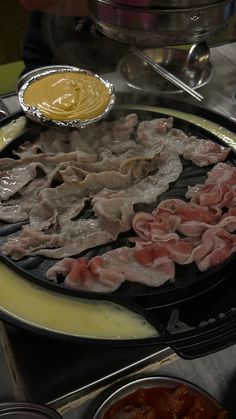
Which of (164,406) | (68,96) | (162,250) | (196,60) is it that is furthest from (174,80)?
(164,406)

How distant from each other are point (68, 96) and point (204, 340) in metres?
1.31

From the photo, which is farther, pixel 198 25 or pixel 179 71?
pixel 179 71

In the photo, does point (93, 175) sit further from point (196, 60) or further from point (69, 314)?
point (196, 60)

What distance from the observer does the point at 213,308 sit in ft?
4.97

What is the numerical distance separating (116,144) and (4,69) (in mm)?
2132

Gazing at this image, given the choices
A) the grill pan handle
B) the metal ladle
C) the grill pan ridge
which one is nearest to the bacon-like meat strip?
the grill pan ridge

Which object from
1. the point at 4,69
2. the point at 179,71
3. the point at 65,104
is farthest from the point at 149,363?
the point at 4,69

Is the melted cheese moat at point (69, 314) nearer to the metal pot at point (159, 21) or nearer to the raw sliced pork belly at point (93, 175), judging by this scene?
the raw sliced pork belly at point (93, 175)

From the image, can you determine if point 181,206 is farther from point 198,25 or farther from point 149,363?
point 198,25

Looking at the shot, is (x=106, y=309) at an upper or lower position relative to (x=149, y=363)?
upper

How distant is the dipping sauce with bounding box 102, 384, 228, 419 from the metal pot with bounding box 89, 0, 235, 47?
3.29 feet

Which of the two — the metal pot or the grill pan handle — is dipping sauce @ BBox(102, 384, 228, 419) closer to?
the grill pan handle

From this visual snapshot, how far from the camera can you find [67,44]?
3096 mm

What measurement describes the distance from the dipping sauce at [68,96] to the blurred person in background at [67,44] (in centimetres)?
67
